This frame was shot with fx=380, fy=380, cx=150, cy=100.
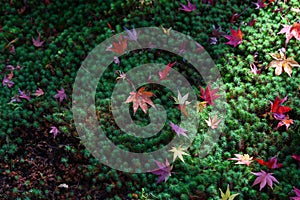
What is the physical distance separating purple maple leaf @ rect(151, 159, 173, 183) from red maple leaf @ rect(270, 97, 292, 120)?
2.85 feet

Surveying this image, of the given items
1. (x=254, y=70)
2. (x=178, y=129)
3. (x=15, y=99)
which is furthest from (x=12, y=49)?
(x=254, y=70)

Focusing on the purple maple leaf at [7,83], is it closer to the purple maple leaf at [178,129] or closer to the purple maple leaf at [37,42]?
the purple maple leaf at [37,42]

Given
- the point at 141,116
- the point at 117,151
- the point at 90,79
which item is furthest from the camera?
the point at 90,79

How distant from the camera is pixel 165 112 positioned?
288 centimetres

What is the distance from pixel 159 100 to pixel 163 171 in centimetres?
58

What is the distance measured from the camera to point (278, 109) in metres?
2.78

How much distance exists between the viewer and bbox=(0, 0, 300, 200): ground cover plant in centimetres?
258

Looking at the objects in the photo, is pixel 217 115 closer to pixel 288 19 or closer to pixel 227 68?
pixel 227 68

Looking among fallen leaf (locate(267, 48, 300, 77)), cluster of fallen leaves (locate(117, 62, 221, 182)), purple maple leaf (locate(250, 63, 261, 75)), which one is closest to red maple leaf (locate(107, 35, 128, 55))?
cluster of fallen leaves (locate(117, 62, 221, 182))

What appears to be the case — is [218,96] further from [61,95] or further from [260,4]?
[61,95]

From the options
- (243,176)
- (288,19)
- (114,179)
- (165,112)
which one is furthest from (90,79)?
(288,19)

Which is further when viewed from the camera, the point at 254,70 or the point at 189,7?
the point at 189,7

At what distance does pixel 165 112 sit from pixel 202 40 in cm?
79

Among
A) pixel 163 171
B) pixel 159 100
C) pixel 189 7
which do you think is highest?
pixel 189 7
